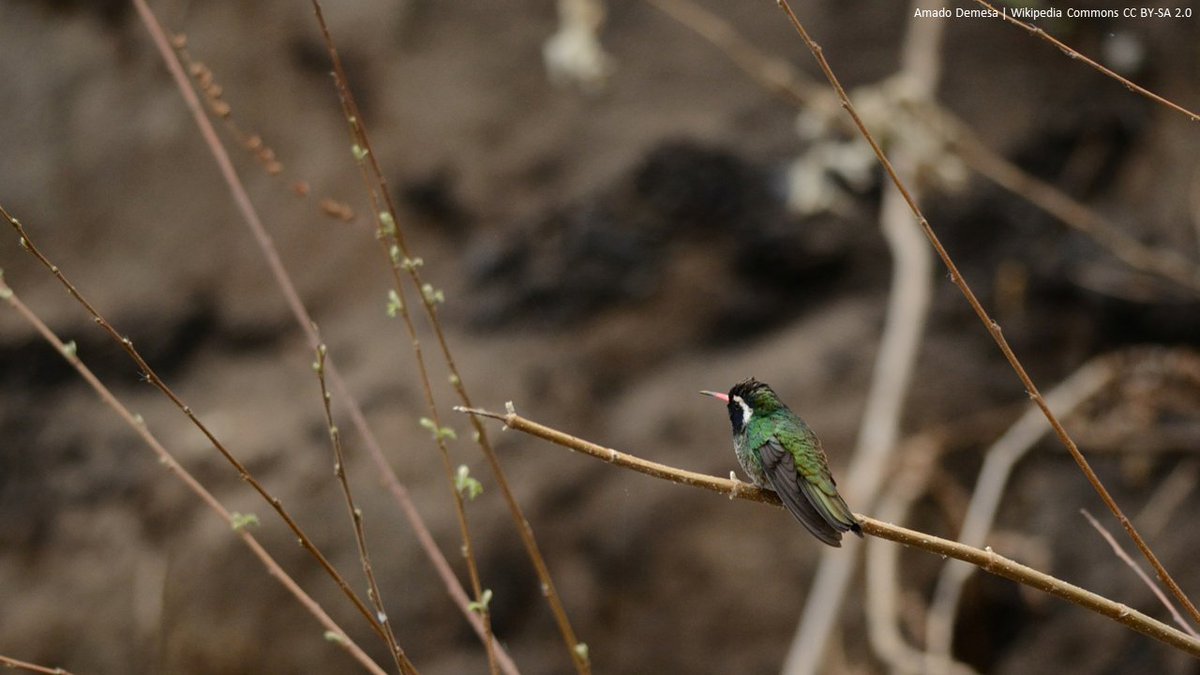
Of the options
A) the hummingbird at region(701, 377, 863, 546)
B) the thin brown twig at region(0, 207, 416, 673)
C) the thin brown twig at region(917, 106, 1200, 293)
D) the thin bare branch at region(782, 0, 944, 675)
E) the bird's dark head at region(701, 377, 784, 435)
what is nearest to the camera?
the thin brown twig at region(0, 207, 416, 673)

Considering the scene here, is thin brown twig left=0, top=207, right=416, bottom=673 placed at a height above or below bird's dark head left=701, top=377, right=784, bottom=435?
below

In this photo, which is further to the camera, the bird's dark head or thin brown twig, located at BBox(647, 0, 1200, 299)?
thin brown twig, located at BBox(647, 0, 1200, 299)

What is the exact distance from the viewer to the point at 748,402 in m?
2.41

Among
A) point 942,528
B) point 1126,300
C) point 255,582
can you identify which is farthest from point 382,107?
point 1126,300

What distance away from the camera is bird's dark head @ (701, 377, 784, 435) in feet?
7.77

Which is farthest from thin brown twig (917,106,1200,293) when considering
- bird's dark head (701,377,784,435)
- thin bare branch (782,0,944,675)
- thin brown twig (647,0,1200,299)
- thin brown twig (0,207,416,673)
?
thin brown twig (0,207,416,673)

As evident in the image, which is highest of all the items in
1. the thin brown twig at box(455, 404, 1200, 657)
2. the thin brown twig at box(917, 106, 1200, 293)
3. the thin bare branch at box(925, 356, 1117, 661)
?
the thin brown twig at box(917, 106, 1200, 293)

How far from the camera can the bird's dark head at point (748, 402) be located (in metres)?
2.37

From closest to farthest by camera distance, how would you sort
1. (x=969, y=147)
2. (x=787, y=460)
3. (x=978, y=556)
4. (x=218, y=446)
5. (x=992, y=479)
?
(x=218, y=446) → (x=978, y=556) → (x=787, y=460) → (x=992, y=479) → (x=969, y=147)

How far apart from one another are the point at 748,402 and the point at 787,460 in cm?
31

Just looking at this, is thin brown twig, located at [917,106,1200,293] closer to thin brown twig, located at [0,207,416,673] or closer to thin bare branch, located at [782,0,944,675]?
Answer: thin bare branch, located at [782,0,944,675]

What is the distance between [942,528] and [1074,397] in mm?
733

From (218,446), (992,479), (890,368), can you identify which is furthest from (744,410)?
(992,479)

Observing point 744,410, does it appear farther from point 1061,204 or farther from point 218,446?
point 1061,204
